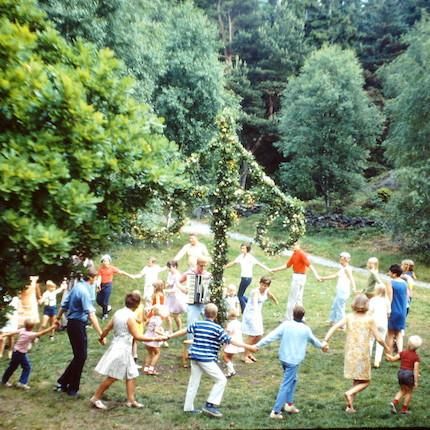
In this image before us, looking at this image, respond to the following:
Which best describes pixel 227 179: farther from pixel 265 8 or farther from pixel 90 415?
pixel 265 8

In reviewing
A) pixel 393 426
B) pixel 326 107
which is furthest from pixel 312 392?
pixel 326 107

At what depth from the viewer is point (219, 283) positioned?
1175 centimetres

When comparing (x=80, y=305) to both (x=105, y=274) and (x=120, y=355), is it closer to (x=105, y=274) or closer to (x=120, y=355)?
(x=120, y=355)

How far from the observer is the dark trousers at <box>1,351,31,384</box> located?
9391mm

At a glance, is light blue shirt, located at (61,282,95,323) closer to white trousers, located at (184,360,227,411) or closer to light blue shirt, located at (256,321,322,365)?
white trousers, located at (184,360,227,411)

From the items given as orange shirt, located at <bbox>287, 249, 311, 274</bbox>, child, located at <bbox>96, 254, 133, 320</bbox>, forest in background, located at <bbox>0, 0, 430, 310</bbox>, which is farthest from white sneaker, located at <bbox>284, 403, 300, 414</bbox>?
child, located at <bbox>96, 254, 133, 320</bbox>

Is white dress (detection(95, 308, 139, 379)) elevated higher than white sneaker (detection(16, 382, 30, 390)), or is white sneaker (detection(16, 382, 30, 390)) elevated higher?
→ white dress (detection(95, 308, 139, 379))

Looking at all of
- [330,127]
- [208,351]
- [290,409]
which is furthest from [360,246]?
[208,351]

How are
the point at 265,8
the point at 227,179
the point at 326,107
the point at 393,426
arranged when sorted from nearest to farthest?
Answer: the point at 393,426
the point at 227,179
the point at 326,107
the point at 265,8

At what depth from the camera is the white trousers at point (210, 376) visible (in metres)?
8.23

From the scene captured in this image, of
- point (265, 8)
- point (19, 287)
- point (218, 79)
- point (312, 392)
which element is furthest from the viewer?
point (265, 8)

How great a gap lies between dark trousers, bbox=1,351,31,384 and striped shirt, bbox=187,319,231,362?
342cm

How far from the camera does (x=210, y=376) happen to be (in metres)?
8.34

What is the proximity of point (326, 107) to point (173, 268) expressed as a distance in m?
25.4
